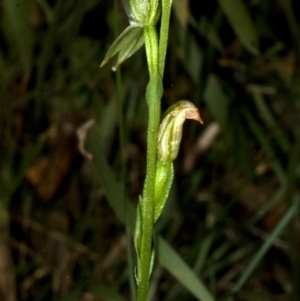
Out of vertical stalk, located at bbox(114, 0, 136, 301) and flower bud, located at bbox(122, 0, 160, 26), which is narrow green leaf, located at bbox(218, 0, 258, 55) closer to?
vertical stalk, located at bbox(114, 0, 136, 301)

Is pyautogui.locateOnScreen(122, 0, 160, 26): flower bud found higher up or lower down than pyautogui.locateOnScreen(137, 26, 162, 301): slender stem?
higher up

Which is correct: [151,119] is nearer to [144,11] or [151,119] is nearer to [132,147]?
[144,11]

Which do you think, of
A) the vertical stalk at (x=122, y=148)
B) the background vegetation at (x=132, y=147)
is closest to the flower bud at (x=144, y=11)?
the vertical stalk at (x=122, y=148)

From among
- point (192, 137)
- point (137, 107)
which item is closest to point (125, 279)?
point (137, 107)

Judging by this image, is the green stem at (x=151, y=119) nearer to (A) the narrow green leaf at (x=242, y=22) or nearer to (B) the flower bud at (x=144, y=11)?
(B) the flower bud at (x=144, y=11)

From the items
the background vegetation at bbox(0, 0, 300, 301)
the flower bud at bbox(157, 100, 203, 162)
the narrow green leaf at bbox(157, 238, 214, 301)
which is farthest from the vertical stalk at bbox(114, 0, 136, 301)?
the background vegetation at bbox(0, 0, 300, 301)

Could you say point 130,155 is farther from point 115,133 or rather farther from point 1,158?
point 1,158
